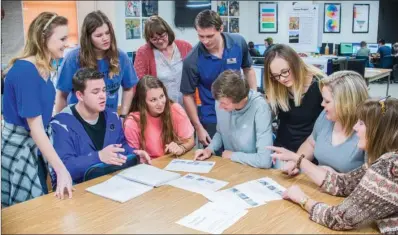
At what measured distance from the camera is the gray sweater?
2148mm

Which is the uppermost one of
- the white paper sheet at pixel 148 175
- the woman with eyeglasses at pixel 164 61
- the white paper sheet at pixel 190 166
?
the woman with eyeglasses at pixel 164 61

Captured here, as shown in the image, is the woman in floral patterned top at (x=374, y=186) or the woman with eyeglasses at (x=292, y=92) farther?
the woman with eyeglasses at (x=292, y=92)

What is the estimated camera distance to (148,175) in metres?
2.00

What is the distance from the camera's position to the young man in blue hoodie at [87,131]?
6.73ft

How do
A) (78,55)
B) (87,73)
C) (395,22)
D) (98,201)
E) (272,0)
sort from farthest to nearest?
1. (272,0)
2. (395,22)
3. (78,55)
4. (87,73)
5. (98,201)

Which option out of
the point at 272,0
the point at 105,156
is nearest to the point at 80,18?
the point at 272,0

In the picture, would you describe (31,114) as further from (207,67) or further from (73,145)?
(207,67)

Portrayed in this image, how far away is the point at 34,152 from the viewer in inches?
84.3

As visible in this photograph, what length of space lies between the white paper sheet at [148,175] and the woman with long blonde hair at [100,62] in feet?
1.97

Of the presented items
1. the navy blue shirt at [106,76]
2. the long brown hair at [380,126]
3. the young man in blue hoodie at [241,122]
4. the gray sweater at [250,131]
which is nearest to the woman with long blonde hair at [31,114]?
the navy blue shirt at [106,76]

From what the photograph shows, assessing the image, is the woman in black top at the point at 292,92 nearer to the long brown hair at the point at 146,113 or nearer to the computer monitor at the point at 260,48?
the long brown hair at the point at 146,113

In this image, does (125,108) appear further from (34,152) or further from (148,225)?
(148,225)

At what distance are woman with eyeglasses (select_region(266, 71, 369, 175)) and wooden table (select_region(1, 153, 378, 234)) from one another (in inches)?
7.6

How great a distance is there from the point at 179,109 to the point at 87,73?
0.62 meters
